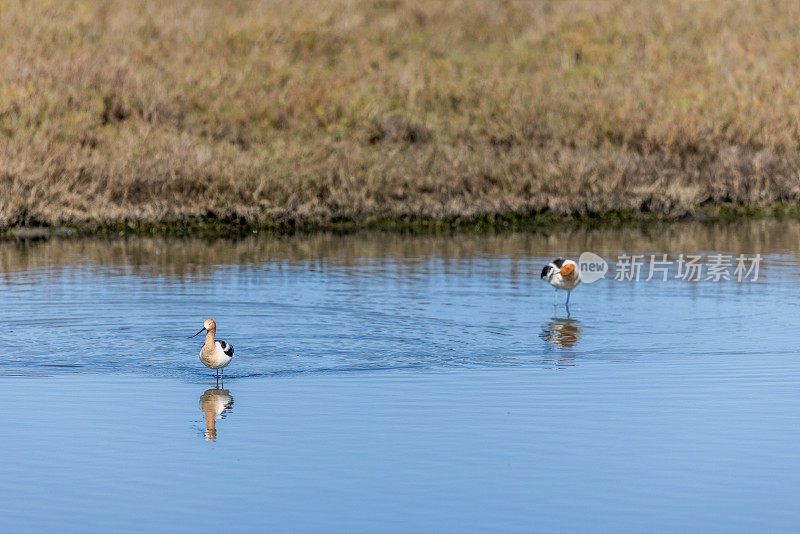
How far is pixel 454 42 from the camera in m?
37.6

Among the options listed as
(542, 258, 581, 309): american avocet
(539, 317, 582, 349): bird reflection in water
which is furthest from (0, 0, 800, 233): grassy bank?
(539, 317, 582, 349): bird reflection in water

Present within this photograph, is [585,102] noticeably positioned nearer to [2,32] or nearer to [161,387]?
[2,32]

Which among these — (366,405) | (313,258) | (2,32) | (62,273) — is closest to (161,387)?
(366,405)

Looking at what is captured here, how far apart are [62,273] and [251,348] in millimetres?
5670

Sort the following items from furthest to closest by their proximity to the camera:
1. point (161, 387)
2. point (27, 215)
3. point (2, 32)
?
point (2, 32)
point (27, 215)
point (161, 387)

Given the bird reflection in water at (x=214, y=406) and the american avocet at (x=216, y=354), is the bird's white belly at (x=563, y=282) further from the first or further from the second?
the bird reflection in water at (x=214, y=406)

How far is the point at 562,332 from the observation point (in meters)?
12.5

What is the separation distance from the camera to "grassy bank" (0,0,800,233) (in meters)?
22.9
